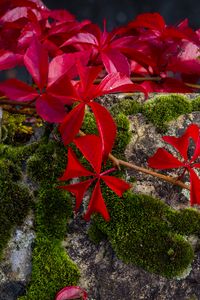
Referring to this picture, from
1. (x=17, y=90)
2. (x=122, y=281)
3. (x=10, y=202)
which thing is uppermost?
(x=17, y=90)

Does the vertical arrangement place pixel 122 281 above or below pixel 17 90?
below

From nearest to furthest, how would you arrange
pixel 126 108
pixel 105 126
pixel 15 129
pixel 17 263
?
pixel 105 126 → pixel 17 263 → pixel 126 108 → pixel 15 129

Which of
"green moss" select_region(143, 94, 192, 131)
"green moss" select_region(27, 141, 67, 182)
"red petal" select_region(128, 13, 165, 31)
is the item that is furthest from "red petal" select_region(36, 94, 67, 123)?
"red petal" select_region(128, 13, 165, 31)

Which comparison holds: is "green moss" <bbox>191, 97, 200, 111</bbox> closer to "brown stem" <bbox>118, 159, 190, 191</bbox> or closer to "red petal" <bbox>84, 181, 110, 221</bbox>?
"brown stem" <bbox>118, 159, 190, 191</bbox>

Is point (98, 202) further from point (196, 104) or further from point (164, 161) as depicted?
point (196, 104)

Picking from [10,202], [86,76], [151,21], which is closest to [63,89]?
[86,76]

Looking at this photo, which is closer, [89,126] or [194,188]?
[194,188]

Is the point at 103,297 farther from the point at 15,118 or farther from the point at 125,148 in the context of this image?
the point at 15,118
